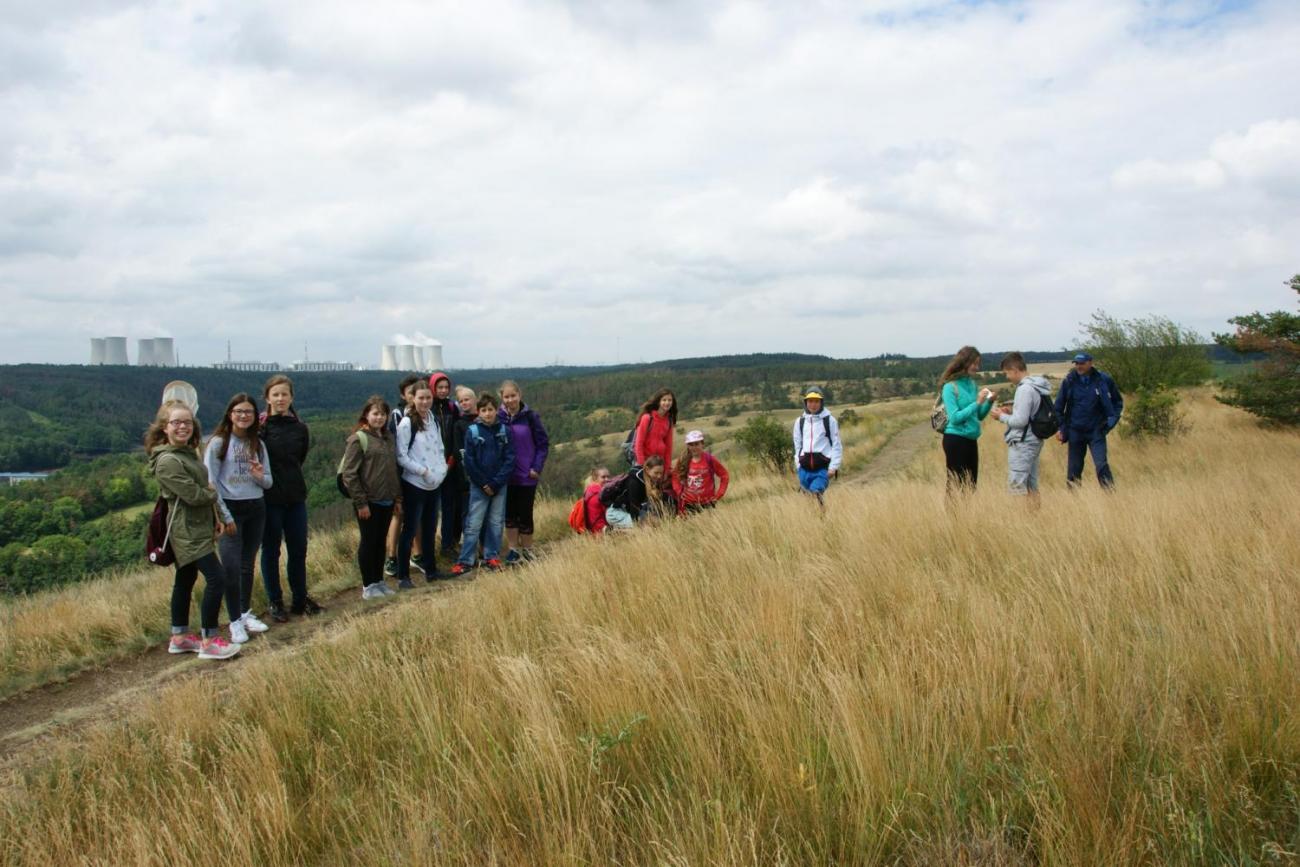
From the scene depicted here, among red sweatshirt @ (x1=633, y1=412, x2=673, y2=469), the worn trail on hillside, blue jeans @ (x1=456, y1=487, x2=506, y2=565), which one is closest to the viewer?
A: the worn trail on hillside

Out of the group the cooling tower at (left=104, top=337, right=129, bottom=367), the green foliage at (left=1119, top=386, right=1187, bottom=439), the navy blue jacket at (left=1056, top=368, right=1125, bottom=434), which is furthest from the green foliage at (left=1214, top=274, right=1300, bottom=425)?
the cooling tower at (left=104, top=337, right=129, bottom=367)

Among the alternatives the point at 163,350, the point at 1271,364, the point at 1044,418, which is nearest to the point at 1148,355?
the point at 1271,364

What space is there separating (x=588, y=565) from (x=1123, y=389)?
2401cm

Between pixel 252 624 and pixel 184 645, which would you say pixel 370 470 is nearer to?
pixel 252 624

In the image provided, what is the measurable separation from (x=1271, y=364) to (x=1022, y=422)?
40.7ft

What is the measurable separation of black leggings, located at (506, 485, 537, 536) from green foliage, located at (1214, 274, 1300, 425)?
50.2 feet

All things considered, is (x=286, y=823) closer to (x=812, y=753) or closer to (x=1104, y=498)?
(x=812, y=753)

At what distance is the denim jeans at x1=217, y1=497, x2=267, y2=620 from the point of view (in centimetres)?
529

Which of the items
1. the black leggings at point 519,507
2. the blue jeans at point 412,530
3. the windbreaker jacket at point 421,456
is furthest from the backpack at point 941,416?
the blue jeans at point 412,530

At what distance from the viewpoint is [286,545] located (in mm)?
6023

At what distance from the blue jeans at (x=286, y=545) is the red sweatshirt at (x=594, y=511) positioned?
2.85 metres

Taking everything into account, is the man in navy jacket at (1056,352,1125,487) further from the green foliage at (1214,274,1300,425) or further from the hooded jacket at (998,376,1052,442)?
the green foliage at (1214,274,1300,425)

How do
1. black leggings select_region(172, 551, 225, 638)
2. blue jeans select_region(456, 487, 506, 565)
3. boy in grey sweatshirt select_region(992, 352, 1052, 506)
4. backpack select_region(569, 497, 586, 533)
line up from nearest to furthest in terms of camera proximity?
black leggings select_region(172, 551, 225, 638) → boy in grey sweatshirt select_region(992, 352, 1052, 506) → blue jeans select_region(456, 487, 506, 565) → backpack select_region(569, 497, 586, 533)

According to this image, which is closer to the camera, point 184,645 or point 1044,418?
point 184,645
